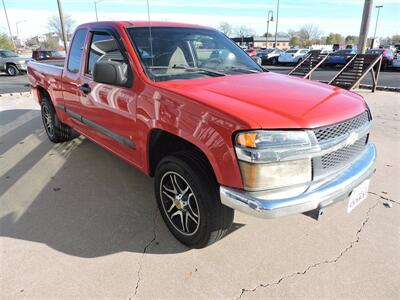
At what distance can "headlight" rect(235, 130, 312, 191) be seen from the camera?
1.93 m

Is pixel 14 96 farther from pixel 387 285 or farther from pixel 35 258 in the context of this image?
pixel 387 285

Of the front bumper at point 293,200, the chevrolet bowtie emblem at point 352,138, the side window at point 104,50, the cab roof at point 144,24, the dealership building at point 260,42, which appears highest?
the cab roof at point 144,24

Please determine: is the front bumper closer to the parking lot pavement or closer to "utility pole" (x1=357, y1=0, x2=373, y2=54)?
the parking lot pavement

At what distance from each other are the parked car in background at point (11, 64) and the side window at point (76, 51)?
17.1m

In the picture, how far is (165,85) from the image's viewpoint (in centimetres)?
256

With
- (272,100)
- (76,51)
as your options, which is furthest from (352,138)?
(76,51)

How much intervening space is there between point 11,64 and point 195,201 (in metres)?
20.4

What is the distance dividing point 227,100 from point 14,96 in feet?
36.0

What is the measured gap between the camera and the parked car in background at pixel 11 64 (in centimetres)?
1853

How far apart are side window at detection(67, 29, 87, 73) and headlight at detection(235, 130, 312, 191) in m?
2.74

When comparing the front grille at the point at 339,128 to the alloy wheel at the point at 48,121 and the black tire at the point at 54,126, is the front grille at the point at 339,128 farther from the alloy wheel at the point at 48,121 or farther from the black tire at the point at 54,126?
the alloy wheel at the point at 48,121

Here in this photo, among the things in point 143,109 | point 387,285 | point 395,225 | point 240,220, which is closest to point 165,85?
point 143,109

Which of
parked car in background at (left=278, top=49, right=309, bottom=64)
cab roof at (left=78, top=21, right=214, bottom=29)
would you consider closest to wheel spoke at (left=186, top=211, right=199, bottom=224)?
cab roof at (left=78, top=21, right=214, bottom=29)

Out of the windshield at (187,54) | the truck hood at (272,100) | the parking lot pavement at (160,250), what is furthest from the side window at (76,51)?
the truck hood at (272,100)
